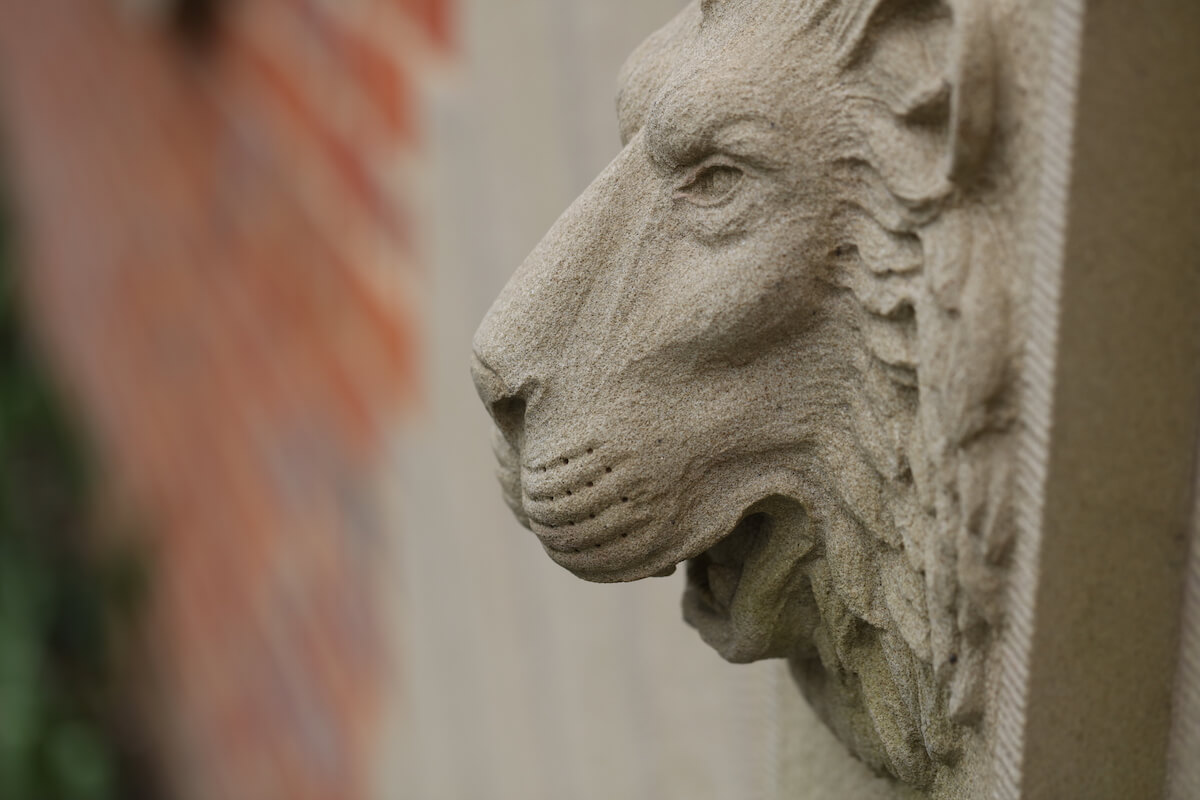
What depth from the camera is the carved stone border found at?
366 mm

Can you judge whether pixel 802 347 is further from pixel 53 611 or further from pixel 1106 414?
pixel 53 611

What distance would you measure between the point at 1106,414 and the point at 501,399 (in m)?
0.19

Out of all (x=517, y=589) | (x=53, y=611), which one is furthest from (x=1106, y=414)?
(x=53, y=611)

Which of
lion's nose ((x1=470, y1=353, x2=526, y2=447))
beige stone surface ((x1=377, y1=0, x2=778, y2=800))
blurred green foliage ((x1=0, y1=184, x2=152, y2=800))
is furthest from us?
blurred green foliage ((x1=0, y1=184, x2=152, y2=800))

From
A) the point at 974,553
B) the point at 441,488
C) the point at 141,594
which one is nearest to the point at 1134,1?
the point at 974,553

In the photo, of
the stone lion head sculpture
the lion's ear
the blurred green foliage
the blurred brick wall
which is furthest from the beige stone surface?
the blurred green foliage

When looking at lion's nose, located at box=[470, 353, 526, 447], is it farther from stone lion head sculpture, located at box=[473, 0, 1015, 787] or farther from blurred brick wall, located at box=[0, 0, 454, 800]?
blurred brick wall, located at box=[0, 0, 454, 800]

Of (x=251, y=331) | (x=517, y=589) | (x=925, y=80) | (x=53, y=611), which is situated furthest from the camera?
(x=53, y=611)

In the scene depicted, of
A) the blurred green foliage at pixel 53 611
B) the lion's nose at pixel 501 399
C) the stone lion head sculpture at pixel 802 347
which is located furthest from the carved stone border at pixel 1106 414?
the blurred green foliage at pixel 53 611

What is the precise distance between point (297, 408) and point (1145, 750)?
1.56 meters

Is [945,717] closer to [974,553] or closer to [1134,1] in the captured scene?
[974,553]

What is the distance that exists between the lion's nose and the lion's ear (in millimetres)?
144

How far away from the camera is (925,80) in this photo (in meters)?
0.39

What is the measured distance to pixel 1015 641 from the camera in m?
0.41
